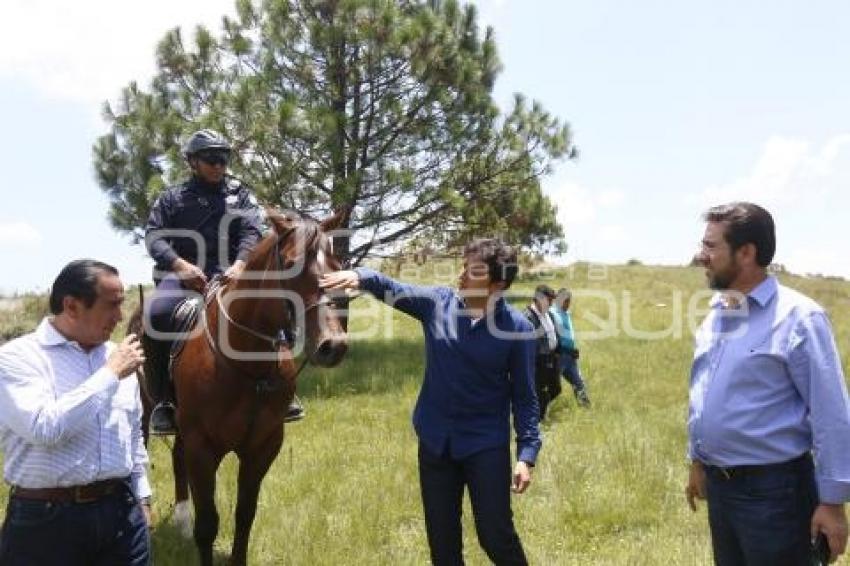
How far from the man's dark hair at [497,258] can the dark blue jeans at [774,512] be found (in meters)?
1.37

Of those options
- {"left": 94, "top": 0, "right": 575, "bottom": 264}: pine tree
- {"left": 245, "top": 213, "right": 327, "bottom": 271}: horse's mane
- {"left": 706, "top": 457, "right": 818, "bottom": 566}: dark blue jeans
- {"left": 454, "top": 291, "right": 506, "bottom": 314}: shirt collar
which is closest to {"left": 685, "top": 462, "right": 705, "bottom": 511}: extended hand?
{"left": 706, "top": 457, "right": 818, "bottom": 566}: dark blue jeans

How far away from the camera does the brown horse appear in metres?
4.39

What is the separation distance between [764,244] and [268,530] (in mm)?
4217

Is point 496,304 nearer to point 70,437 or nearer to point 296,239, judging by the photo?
point 296,239

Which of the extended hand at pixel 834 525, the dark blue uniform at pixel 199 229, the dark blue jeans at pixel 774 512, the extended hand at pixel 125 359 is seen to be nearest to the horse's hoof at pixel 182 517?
the dark blue uniform at pixel 199 229

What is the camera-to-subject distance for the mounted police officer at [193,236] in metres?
5.47

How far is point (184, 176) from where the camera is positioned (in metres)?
12.4

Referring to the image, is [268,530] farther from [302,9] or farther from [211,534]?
[302,9]

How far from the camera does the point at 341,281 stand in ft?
12.9

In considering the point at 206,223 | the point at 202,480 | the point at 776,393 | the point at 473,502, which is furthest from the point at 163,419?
the point at 776,393

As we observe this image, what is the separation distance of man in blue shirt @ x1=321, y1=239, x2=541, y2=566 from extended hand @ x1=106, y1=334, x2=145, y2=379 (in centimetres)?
150

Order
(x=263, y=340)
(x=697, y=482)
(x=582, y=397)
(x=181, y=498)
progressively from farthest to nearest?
(x=582, y=397), (x=181, y=498), (x=263, y=340), (x=697, y=482)

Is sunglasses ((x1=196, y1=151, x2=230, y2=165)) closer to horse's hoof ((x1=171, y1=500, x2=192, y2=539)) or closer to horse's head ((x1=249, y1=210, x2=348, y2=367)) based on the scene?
horse's head ((x1=249, y1=210, x2=348, y2=367))

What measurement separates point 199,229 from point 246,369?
1.35m
